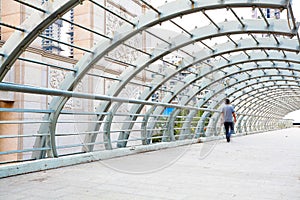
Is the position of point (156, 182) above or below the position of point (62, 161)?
below

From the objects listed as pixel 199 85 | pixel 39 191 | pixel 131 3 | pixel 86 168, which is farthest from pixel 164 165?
pixel 199 85

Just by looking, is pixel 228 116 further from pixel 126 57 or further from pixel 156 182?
pixel 156 182

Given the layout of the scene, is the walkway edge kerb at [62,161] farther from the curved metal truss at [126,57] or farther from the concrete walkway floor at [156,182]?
the curved metal truss at [126,57]

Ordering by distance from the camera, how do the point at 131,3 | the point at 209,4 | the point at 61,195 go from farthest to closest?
the point at 131,3 → the point at 209,4 → the point at 61,195

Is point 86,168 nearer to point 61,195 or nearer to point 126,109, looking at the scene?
point 61,195

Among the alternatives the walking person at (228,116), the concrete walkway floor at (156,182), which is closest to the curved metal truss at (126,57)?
the walking person at (228,116)

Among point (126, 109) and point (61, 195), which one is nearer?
point (61, 195)

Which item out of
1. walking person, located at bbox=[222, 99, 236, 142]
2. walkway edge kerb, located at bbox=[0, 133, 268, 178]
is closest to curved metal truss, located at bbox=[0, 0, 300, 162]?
walkway edge kerb, located at bbox=[0, 133, 268, 178]

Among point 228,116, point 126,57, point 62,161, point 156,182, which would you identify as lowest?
point 156,182

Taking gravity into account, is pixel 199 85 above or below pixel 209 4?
below

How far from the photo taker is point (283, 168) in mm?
4996

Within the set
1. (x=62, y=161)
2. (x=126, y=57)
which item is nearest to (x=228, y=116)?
(x=126, y=57)

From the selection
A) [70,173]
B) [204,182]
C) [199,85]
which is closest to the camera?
[204,182]

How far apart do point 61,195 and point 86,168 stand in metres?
1.60
